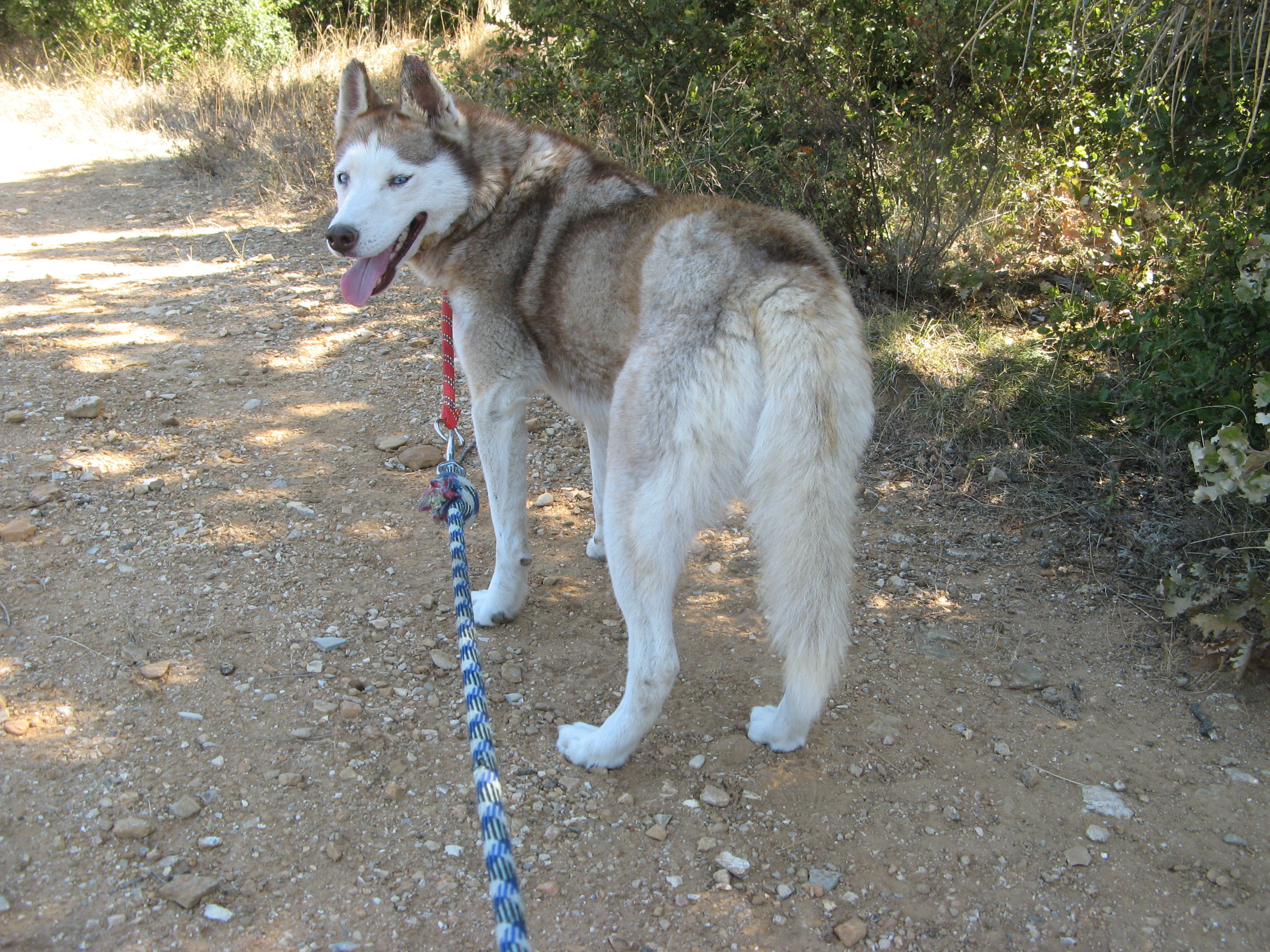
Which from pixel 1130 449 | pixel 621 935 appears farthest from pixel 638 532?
pixel 1130 449

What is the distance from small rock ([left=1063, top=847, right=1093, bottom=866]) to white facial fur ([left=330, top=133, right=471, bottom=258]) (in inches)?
108

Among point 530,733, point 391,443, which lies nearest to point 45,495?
point 391,443

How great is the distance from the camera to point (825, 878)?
90.0 inches

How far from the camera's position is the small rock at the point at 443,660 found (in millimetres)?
2984

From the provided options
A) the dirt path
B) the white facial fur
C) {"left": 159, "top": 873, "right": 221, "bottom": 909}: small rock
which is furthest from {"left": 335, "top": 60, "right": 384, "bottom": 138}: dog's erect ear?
{"left": 159, "top": 873, "right": 221, "bottom": 909}: small rock

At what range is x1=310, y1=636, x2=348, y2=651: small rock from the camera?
9.79 feet

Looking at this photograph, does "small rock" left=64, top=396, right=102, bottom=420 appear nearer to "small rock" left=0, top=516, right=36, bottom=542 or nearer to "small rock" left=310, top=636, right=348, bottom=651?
"small rock" left=0, top=516, right=36, bottom=542

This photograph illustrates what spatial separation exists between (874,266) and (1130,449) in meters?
1.89

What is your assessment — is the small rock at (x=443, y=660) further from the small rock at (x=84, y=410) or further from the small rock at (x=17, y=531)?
the small rock at (x=84, y=410)

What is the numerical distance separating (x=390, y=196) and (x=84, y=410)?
7.57ft

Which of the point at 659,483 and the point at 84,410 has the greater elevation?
the point at 659,483

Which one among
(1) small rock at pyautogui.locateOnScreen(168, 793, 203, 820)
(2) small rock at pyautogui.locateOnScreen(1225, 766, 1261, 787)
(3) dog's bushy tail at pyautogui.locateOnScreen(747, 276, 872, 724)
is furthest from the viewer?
(2) small rock at pyautogui.locateOnScreen(1225, 766, 1261, 787)

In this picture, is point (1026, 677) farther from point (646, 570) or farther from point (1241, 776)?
point (646, 570)

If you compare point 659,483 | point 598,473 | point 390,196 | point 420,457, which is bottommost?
point 420,457
